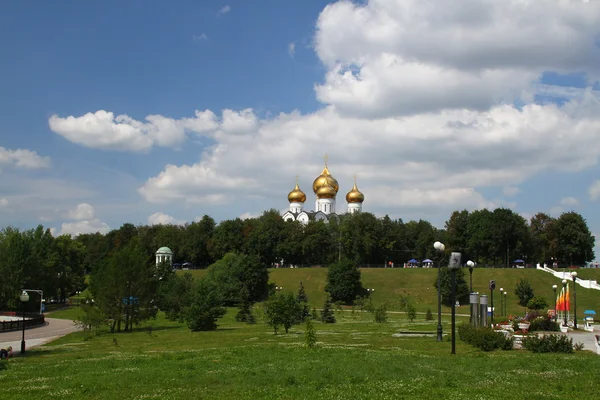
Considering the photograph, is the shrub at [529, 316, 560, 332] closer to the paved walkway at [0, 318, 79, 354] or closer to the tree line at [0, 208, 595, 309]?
the paved walkway at [0, 318, 79, 354]

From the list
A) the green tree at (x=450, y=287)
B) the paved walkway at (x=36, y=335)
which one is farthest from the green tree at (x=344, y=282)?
the paved walkway at (x=36, y=335)

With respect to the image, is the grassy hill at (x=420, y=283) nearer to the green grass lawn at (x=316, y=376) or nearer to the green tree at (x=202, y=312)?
the green tree at (x=202, y=312)

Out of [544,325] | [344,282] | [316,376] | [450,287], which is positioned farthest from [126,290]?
[450,287]

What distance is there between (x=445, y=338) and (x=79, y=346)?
20.3 meters

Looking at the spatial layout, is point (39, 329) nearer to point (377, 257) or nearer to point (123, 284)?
point (123, 284)

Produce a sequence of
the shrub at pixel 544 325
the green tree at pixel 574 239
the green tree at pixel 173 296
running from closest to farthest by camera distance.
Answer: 1. the shrub at pixel 544 325
2. the green tree at pixel 173 296
3. the green tree at pixel 574 239

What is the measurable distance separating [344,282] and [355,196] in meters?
51.8

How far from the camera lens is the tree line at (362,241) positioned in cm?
8825

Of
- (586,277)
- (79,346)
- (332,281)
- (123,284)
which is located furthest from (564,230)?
(79,346)

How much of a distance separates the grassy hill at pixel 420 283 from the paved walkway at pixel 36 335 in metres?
31.3

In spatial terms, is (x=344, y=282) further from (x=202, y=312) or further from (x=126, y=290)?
(x=202, y=312)

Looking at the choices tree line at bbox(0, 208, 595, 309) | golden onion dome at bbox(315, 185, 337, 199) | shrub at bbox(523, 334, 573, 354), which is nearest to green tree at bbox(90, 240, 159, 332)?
tree line at bbox(0, 208, 595, 309)

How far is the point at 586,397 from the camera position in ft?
37.9

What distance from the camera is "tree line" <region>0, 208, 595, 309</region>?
290 feet
